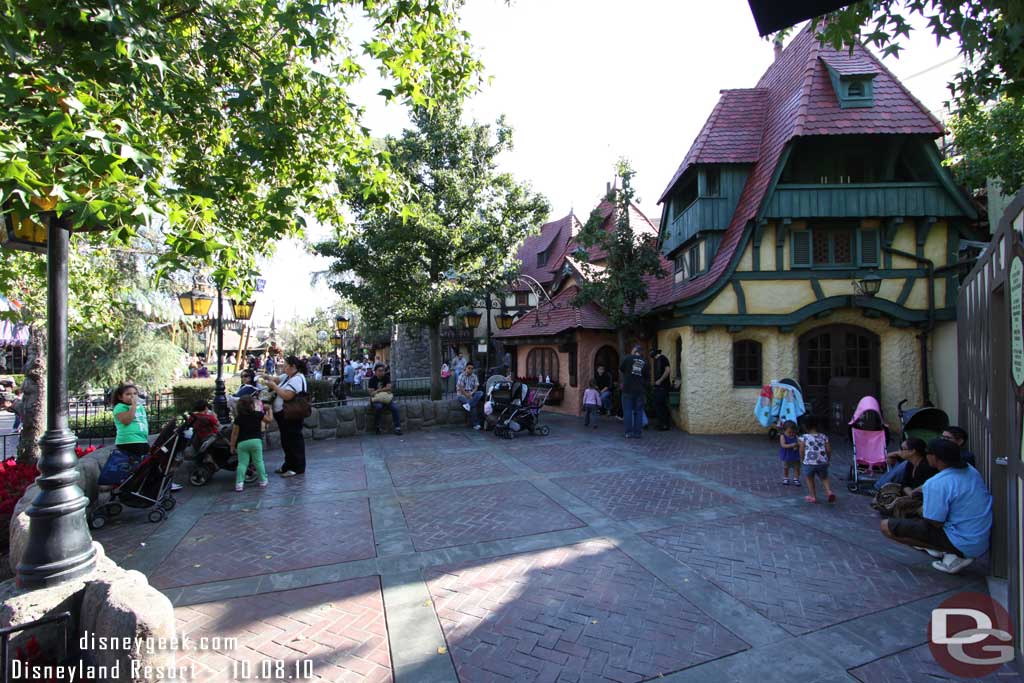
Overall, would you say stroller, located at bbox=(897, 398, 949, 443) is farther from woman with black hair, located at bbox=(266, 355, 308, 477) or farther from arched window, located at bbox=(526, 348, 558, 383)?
arched window, located at bbox=(526, 348, 558, 383)

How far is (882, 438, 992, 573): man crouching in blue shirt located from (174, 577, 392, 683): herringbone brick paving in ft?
15.3

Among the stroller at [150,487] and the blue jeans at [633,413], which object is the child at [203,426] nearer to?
the stroller at [150,487]

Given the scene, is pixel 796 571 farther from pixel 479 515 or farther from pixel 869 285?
pixel 869 285

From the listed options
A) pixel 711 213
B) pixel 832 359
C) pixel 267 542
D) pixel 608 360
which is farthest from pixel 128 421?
pixel 832 359

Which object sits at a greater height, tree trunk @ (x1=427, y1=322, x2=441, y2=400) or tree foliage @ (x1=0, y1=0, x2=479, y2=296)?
tree foliage @ (x1=0, y1=0, x2=479, y2=296)

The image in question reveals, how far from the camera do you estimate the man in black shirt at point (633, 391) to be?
11703 millimetres

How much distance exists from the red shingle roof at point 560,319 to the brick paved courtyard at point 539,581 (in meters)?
8.73

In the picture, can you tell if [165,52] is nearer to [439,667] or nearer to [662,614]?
[439,667]

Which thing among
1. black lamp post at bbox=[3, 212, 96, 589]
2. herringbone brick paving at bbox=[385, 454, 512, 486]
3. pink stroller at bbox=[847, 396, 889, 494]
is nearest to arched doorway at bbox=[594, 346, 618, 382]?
herringbone brick paving at bbox=[385, 454, 512, 486]

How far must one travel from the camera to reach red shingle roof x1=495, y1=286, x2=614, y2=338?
53.7 ft

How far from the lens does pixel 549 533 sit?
224 inches

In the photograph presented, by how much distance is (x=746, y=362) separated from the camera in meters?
12.7

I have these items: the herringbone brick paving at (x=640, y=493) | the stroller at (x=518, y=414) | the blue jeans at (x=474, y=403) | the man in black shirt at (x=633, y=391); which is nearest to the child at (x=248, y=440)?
the herringbone brick paving at (x=640, y=493)

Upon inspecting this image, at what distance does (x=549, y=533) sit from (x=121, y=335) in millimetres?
16672
